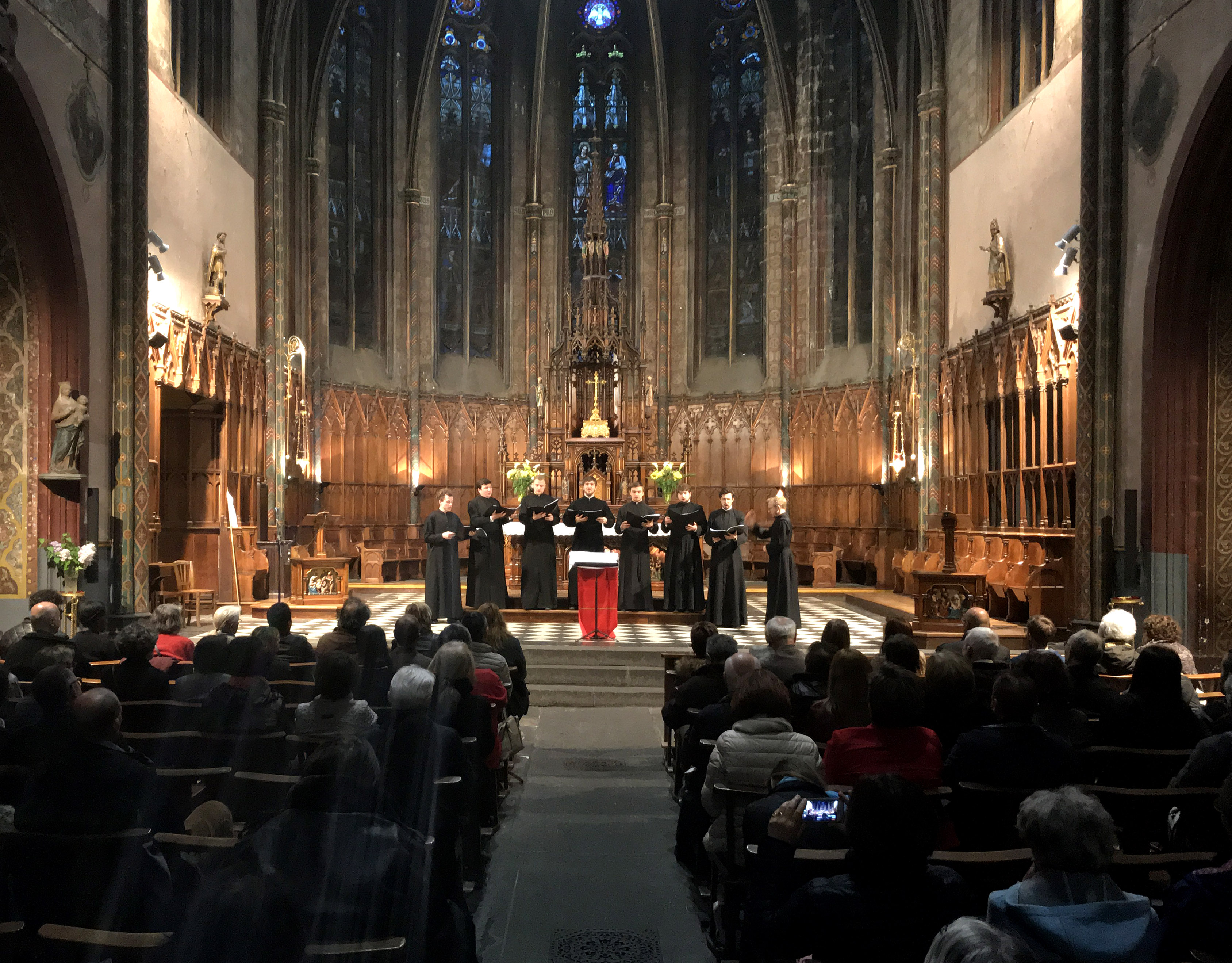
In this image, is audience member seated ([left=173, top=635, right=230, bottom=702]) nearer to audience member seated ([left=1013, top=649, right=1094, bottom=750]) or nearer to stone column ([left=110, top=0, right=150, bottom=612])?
audience member seated ([left=1013, top=649, right=1094, bottom=750])

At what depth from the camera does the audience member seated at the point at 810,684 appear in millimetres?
5219

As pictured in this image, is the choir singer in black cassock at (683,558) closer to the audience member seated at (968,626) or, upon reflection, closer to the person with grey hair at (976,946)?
the audience member seated at (968,626)

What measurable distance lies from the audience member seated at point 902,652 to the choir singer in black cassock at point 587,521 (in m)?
7.22

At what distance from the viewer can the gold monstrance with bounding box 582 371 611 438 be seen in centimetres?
2044

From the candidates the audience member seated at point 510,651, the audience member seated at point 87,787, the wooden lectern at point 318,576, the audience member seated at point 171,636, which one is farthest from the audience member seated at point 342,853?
the wooden lectern at point 318,576

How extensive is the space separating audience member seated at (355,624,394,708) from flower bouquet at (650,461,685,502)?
35.5 ft

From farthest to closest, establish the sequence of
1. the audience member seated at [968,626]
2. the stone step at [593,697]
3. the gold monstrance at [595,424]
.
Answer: the gold monstrance at [595,424] → the stone step at [593,697] → the audience member seated at [968,626]

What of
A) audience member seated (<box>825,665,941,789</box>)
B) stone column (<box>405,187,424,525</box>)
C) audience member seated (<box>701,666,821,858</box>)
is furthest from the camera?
stone column (<box>405,187,424,525</box>)

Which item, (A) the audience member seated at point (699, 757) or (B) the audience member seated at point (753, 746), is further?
(A) the audience member seated at point (699, 757)

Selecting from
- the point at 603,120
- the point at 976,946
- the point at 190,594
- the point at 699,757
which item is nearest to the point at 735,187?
the point at 603,120

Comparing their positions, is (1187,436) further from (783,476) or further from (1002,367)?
(783,476)

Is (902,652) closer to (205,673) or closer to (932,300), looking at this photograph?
(205,673)

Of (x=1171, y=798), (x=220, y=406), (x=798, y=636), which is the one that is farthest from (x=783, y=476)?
(x=1171, y=798)

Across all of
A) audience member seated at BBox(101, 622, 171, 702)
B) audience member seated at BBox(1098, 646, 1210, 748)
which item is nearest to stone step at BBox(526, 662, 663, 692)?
audience member seated at BBox(101, 622, 171, 702)
